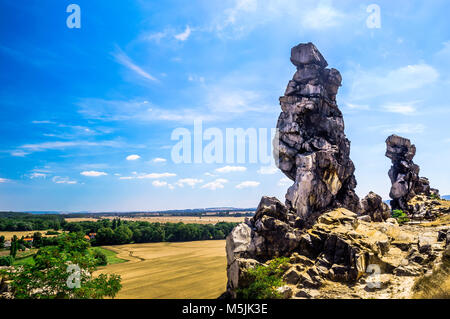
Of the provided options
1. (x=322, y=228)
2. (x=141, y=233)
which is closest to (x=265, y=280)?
(x=322, y=228)

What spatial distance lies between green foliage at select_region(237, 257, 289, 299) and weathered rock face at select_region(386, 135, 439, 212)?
47.6 metres

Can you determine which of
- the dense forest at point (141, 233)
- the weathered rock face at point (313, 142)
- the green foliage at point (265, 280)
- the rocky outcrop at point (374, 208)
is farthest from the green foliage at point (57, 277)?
the dense forest at point (141, 233)

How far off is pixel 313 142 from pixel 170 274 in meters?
37.7

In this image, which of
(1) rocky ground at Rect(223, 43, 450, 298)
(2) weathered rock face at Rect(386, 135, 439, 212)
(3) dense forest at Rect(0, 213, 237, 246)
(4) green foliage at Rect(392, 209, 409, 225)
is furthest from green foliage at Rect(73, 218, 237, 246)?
(1) rocky ground at Rect(223, 43, 450, 298)

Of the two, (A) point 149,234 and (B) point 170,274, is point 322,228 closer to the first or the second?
(B) point 170,274

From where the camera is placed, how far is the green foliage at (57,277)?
49.5ft

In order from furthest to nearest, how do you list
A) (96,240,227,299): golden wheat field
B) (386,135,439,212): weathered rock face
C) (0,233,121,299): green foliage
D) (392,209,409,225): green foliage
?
(386,135,439,212): weathered rock face
(392,209,409,225): green foliage
(96,240,227,299): golden wheat field
(0,233,121,299): green foliage

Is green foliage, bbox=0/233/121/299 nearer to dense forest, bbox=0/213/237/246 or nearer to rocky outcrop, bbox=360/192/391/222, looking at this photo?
rocky outcrop, bbox=360/192/391/222

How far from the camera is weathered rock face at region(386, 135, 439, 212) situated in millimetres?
56844

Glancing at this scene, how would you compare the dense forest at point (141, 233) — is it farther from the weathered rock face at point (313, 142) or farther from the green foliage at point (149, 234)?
the weathered rock face at point (313, 142)

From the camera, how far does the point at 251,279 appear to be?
66.5 feet

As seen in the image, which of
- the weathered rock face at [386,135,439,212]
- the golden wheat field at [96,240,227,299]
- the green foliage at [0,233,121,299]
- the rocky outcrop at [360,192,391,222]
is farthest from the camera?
the weathered rock face at [386,135,439,212]
